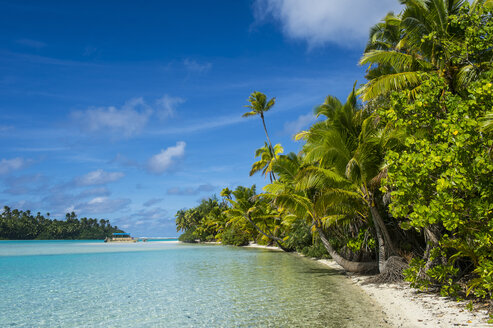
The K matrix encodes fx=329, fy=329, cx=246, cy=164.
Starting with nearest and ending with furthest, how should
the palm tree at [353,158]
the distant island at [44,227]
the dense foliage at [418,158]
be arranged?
the dense foliage at [418,158] < the palm tree at [353,158] < the distant island at [44,227]

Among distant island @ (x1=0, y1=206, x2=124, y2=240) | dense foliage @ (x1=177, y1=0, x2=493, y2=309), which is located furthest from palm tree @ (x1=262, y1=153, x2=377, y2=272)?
distant island @ (x1=0, y1=206, x2=124, y2=240)

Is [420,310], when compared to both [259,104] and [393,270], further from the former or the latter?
[259,104]

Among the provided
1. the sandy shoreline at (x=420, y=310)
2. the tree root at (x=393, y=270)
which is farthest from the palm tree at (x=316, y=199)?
Answer: the sandy shoreline at (x=420, y=310)

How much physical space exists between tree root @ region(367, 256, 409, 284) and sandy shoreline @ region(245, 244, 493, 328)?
1.77ft

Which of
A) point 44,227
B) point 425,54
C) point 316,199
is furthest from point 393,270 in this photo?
point 44,227

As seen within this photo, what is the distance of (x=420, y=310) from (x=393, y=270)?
3315 mm

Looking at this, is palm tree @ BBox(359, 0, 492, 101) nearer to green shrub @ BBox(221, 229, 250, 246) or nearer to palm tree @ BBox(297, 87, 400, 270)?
palm tree @ BBox(297, 87, 400, 270)

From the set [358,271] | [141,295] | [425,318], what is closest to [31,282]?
[141,295]

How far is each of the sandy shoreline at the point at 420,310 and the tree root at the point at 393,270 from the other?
540mm

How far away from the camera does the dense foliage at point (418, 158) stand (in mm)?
5461

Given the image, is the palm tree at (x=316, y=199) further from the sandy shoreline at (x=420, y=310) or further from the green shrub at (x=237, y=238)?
the green shrub at (x=237, y=238)

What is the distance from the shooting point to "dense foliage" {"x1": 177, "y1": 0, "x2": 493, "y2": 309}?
5.46 meters

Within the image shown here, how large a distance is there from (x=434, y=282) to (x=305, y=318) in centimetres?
384

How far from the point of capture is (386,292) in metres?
9.20
